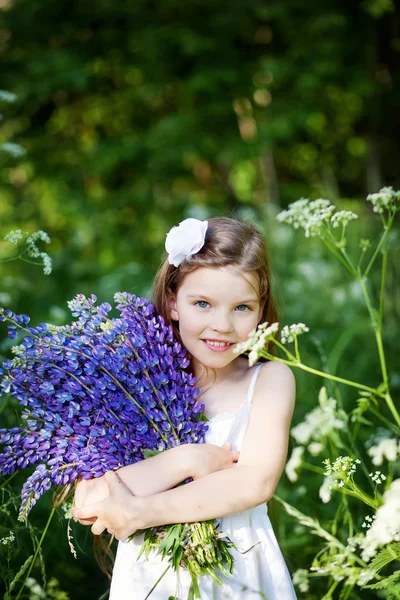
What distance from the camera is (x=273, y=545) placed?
1.91m

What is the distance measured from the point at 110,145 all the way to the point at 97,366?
4.72m

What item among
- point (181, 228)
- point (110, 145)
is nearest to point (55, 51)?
point (110, 145)

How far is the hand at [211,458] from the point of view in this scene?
178 cm

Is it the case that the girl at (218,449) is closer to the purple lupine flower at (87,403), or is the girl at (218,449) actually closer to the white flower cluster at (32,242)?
the purple lupine flower at (87,403)

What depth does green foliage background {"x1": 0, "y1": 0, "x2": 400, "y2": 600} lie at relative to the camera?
5.27 meters

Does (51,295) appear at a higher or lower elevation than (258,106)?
lower

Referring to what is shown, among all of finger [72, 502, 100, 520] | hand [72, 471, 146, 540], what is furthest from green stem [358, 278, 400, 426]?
finger [72, 502, 100, 520]

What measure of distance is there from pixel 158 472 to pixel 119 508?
129 mm

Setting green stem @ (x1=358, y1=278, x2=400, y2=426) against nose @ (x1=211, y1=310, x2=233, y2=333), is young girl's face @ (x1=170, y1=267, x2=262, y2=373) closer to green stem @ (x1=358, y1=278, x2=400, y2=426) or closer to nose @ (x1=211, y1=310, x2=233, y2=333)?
nose @ (x1=211, y1=310, x2=233, y2=333)

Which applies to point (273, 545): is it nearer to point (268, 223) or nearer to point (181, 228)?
point (181, 228)

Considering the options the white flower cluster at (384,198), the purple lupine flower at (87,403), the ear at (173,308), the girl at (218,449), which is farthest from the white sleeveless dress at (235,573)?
the white flower cluster at (384,198)

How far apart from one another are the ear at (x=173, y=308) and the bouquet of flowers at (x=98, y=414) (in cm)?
24

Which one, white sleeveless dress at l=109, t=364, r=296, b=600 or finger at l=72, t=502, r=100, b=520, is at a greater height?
finger at l=72, t=502, r=100, b=520

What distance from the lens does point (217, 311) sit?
6.38ft
